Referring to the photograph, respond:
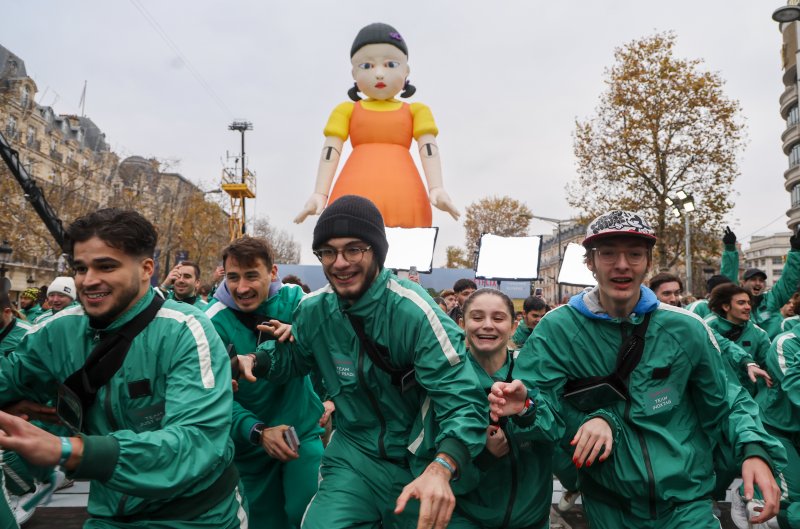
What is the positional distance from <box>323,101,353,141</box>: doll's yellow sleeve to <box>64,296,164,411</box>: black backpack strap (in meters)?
9.72

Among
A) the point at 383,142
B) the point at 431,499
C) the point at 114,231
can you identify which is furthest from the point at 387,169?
the point at 431,499

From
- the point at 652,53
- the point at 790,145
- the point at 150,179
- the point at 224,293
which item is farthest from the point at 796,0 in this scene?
the point at 224,293

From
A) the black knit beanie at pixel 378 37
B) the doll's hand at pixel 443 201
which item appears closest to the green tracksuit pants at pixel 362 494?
the doll's hand at pixel 443 201

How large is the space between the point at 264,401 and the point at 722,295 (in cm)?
487

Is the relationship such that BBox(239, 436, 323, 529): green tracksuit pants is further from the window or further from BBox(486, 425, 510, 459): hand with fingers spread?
the window

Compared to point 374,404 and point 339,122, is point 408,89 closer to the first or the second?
point 339,122

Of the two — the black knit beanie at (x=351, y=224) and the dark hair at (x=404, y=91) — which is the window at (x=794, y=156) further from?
the black knit beanie at (x=351, y=224)

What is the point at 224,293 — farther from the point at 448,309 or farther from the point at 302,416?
the point at 448,309

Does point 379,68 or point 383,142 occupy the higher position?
point 379,68

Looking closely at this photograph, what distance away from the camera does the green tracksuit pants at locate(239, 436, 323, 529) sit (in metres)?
3.88

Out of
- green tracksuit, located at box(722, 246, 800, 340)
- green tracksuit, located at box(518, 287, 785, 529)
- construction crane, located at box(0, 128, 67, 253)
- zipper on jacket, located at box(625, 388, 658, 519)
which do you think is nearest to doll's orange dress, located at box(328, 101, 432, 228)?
green tracksuit, located at box(722, 246, 800, 340)

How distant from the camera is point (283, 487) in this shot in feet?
13.1

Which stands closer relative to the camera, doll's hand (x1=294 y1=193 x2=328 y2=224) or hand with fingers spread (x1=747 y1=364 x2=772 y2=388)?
hand with fingers spread (x1=747 y1=364 x2=772 y2=388)

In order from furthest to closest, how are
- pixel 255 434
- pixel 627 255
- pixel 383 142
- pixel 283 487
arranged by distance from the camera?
pixel 383 142
pixel 283 487
pixel 255 434
pixel 627 255
